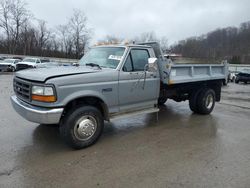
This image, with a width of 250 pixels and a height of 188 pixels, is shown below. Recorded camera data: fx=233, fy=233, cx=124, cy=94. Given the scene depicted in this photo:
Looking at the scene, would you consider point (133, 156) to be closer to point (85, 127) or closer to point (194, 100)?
point (85, 127)

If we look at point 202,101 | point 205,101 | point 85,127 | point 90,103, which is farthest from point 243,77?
point 85,127

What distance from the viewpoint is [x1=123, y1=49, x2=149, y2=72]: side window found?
5251 mm

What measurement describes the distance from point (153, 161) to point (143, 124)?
2254 millimetres

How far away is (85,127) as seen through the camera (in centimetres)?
448

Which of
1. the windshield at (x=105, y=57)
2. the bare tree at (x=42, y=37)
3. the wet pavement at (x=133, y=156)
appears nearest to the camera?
the wet pavement at (x=133, y=156)

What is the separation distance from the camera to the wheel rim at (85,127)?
4.41 m

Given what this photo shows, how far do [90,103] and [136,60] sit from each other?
5.07 ft

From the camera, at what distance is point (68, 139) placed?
4.30 m

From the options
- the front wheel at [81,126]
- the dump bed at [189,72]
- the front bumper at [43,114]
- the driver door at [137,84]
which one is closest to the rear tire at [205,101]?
the dump bed at [189,72]

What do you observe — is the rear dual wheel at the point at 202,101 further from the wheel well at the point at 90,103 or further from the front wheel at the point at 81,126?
the front wheel at the point at 81,126

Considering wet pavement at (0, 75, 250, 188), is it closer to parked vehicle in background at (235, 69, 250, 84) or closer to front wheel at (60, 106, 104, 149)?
front wheel at (60, 106, 104, 149)

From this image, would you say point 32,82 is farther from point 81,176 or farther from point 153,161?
point 153,161

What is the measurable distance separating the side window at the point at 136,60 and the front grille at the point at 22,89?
202 cm

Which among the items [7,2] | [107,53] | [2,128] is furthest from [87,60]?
[7,2]
